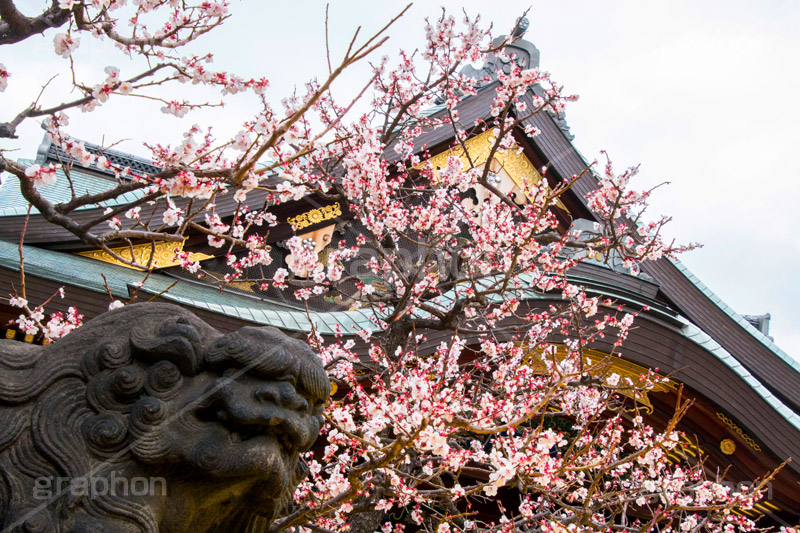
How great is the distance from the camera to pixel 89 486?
178cm

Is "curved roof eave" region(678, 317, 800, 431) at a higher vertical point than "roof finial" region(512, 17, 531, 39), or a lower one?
lower

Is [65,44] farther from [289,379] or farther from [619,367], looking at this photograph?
[619,367]

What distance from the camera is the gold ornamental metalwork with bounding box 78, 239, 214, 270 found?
6.28 meters

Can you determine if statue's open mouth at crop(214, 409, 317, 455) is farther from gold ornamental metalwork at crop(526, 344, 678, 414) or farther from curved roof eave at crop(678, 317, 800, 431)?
curved roof eave at crop(678, 317, 800, 431)

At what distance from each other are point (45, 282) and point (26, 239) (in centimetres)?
129

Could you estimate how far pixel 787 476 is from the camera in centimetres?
632

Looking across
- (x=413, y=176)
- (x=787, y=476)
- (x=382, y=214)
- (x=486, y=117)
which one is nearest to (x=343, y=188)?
(x=382, y=214)

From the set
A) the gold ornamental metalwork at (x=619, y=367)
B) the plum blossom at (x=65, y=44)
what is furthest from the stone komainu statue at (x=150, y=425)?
the gold ornamental metalwork at (x=619, y=367)

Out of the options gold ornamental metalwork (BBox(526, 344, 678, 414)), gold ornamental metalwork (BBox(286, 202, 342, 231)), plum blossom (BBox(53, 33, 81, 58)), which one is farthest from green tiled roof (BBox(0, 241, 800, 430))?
plum blossom (BBox(53, 33, 81, 58))

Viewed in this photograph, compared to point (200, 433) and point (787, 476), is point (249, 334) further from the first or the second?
point (787, 476)

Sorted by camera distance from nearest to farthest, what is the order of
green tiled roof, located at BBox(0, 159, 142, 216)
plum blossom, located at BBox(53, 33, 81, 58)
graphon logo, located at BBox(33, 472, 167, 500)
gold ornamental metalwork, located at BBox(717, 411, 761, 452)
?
graphon logo, located at BBox(33, 472, 167, 500), plum blossom, located at BBox(53, 33, 81, 58), green tiled roof, located at BBox(0, 159, 142, 216), gold ornamental metalwork, located at BBox(717, 411, 761, 452)

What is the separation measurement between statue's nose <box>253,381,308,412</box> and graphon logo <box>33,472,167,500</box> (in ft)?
1.30

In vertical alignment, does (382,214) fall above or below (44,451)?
above

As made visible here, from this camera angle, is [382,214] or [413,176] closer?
[382,214]
